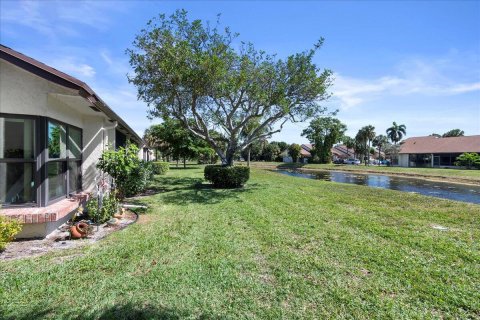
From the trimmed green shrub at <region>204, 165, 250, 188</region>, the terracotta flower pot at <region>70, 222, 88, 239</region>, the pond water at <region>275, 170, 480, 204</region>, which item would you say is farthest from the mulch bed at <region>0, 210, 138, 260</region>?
the pond water at <region>275, 170, 480, 204</region>

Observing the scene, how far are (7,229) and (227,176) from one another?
10.5 m

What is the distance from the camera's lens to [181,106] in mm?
14789

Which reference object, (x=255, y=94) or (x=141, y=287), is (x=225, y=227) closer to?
(x=141, y=287)

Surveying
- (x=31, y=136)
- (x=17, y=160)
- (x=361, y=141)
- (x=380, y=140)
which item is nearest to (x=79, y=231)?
(x=17, y=160)

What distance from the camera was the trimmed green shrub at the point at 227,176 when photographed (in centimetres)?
1479

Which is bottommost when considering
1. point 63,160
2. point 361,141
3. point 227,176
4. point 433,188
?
point 433,188

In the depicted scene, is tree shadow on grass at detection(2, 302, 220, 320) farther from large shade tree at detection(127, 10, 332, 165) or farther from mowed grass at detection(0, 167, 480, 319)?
large shade tree at detection(127, 10, 332, 165)

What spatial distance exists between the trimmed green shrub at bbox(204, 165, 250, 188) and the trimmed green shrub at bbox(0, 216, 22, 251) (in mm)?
10218

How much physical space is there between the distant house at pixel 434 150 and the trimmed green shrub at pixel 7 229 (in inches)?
2213

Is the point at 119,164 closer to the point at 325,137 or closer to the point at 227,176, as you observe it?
the point at 227,176

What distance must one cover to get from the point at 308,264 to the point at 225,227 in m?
2.76

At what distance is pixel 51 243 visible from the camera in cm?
543

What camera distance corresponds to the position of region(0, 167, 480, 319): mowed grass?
10.8 feet

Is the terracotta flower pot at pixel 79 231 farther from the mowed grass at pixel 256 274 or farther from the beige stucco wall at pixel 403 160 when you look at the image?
the beige stucco wall at pixel 403 160
